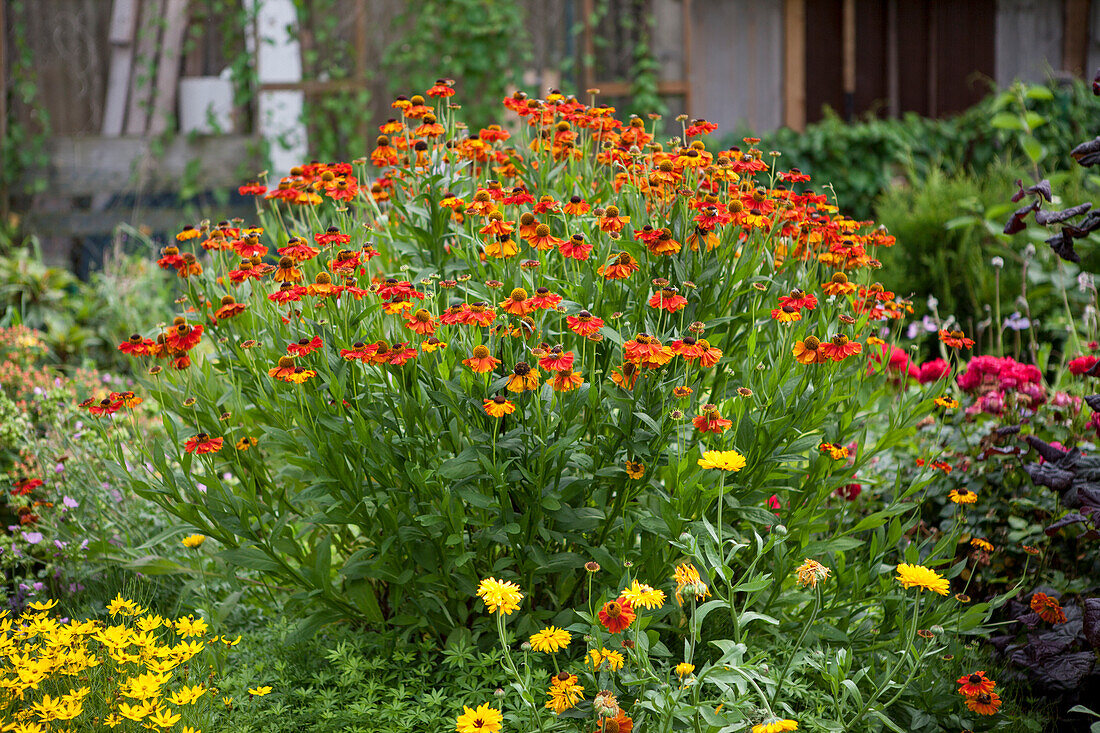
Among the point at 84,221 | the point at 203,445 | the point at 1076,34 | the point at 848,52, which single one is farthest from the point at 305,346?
the point at 1076,34

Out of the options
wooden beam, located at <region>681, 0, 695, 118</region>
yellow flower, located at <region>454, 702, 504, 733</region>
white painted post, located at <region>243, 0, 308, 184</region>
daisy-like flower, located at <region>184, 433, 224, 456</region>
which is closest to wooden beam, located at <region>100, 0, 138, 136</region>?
white painted post, located at <region>243, 0, 308, 184</region>

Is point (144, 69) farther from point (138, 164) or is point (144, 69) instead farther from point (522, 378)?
point (522, 378)

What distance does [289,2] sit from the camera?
6.68 m

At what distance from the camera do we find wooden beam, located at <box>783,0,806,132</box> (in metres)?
7.56

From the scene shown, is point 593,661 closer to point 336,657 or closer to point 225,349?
point 336,657

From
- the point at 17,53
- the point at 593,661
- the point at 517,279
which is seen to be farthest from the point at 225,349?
the point at 17,53

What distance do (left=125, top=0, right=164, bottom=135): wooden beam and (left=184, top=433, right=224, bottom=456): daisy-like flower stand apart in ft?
17.7

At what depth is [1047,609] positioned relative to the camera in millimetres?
2350

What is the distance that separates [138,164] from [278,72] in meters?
1.22

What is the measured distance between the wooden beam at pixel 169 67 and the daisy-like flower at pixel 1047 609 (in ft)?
21.0

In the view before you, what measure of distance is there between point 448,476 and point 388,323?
448 millimetres

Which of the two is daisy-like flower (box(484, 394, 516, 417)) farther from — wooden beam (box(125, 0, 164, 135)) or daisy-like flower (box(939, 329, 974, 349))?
wooden beam (box(125, 0, 164, 135))

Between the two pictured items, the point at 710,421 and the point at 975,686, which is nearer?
the point at 710,421

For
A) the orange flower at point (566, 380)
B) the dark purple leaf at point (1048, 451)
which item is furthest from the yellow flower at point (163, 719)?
the dark purple leaf at point (1048, 451)
